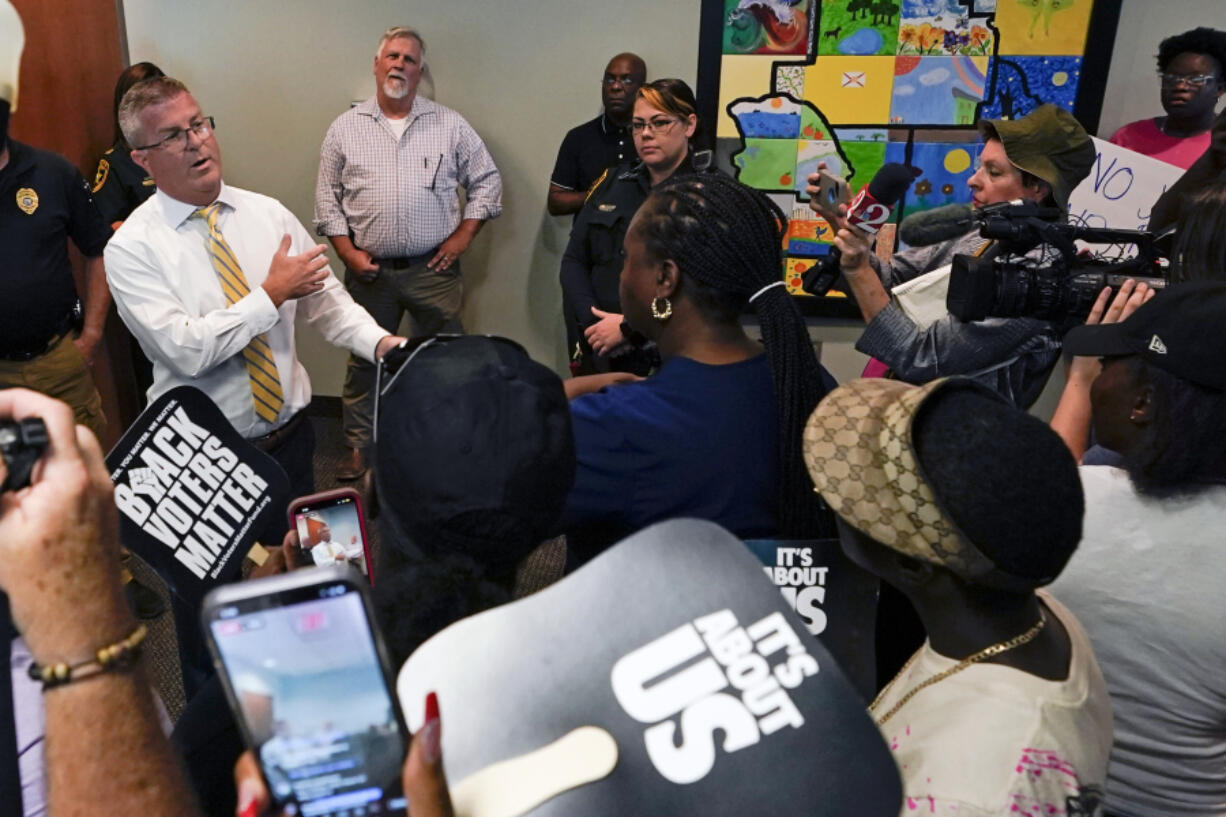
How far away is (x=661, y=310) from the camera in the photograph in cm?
135

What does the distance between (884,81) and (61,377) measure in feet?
10.3

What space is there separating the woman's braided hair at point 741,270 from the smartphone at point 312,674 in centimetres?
77

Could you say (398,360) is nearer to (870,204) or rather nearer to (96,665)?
(96,665)

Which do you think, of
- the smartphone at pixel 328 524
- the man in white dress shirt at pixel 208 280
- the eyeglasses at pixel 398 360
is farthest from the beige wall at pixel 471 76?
the eyeglasses at pixel 398 360

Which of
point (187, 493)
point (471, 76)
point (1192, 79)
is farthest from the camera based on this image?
point (471, 76)

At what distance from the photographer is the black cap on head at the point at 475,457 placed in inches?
28.9

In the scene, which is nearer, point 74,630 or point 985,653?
point 74,630

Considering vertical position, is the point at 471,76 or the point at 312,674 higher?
the point at 471,76

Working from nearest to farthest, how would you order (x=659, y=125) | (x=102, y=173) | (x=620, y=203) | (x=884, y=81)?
(x=659, y=125), (x=620, y=203), (x=102, y=173), (x=884, y=81)

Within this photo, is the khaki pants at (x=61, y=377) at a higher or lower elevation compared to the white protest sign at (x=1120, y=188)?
lower

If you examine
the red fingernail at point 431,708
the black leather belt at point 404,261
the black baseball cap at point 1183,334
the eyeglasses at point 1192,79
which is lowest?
the black leather belt at point 404,261

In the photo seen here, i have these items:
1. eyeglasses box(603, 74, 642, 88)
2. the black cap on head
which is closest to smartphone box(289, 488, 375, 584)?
the black cap on head

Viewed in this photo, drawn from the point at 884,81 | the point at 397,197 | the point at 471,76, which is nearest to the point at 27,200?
the point at 397,197

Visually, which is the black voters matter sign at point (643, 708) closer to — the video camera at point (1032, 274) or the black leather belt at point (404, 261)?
the video camera at point (1032, 274)
